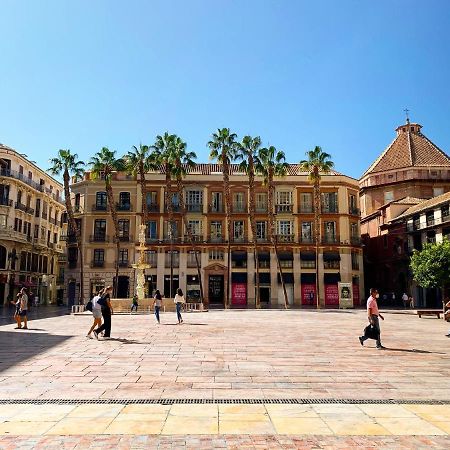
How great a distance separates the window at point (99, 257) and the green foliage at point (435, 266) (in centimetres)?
3183

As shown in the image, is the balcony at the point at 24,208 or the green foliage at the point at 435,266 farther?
the balcony at the point at 24,208

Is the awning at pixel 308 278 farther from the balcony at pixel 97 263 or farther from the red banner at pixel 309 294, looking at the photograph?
the balcony at pixel 97 263

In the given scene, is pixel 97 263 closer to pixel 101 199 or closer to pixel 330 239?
pixel 101 199

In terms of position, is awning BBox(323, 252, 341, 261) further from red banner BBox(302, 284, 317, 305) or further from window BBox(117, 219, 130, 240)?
window BBox(117, 219, 130, 240)

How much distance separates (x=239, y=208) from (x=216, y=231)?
12.2 feet

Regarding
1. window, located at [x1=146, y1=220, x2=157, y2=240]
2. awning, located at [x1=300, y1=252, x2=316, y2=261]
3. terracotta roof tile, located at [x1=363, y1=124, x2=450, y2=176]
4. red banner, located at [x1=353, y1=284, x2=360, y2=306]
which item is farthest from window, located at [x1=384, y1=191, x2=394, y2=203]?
window, located at [x1=146, y1=220, x2=157, y2=240]

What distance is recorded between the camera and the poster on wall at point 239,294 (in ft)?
154

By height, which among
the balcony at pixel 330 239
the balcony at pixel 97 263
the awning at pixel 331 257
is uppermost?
the balcony at pixel 330 239

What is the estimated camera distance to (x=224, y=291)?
47.5 m

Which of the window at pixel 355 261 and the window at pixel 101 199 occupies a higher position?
the window at pixel 101 199

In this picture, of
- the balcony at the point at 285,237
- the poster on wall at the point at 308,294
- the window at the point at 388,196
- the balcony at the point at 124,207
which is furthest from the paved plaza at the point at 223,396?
the window at the point at 388,196

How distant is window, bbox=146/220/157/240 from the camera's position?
48428 mm

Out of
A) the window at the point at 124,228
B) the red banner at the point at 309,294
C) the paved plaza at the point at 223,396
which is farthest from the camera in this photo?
the window at the point at 124,228

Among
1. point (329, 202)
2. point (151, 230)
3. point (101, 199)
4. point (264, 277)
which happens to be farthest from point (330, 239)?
point (101, 199)
